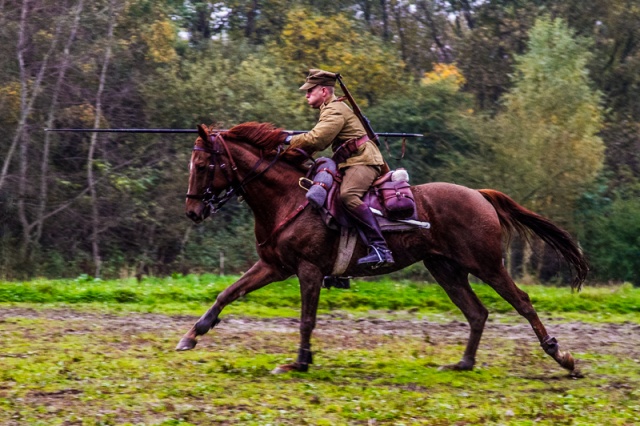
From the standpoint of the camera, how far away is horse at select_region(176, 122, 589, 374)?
10.1m

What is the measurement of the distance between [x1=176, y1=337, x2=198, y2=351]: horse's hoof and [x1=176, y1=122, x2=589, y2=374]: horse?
14mm

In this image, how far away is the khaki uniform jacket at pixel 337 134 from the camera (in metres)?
10.1

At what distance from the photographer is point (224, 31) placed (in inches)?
1622

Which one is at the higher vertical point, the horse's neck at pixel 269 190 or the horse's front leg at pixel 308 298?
the horse's neck at pixel 269 190

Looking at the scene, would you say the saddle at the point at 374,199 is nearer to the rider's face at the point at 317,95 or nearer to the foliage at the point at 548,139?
the rider's face at the point at 317,95

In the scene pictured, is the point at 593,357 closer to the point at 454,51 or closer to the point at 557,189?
the point at 557,189

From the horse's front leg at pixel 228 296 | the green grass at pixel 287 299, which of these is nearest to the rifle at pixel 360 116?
the horse's front leg at pixel 228 296

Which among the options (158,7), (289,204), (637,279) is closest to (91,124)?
(158,7)

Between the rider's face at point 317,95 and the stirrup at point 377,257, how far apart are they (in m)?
1.64

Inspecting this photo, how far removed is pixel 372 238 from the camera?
1017 cm

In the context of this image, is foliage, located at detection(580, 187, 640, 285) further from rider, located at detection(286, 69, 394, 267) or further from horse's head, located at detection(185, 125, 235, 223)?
horse's head, located at detection(185, 125, 235, 223)

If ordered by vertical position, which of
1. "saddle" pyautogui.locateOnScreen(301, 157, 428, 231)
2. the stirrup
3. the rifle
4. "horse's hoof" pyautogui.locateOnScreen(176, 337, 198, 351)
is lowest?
"horse's hoof" pyautogui.locateOnScreen(176, 337, 198, 351)

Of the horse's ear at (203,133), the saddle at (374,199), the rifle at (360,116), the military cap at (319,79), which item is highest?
the military cap at (319,79)

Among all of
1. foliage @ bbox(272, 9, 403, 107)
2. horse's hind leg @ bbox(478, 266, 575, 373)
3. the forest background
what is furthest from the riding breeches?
foliage @ bbox(272, 9, 403, 107)
